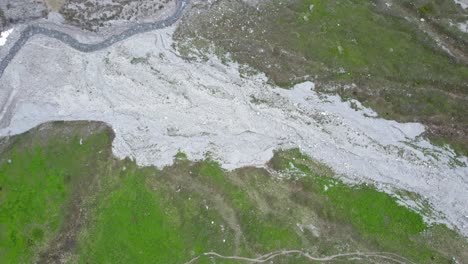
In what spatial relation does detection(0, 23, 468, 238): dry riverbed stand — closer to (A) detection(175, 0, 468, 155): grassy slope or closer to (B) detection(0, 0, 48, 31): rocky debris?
(A) detection(175, 0, 468, 155): grassy slope

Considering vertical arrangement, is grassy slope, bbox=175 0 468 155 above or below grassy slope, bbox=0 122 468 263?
above

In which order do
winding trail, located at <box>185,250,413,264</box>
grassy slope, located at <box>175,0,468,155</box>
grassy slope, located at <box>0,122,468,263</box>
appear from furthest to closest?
1. grassy slope, located at <box>175,0,468,155</box>
2. grassy slope, located at <box>0,122,468,263</box>
3. winding trail, located at <box>185,250,413,264</box>

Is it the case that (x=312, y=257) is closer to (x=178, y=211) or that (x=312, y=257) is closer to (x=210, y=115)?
(x=178, y=211)

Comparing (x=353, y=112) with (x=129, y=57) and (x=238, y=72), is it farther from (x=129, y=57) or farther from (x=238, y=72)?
(x=129, y=57)

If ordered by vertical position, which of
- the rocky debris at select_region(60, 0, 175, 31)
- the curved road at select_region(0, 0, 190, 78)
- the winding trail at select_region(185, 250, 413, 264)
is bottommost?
the winding trail at select_region(185, 250, 413, 264)

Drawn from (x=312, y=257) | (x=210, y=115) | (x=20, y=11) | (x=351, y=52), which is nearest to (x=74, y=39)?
(x=20, y=11)

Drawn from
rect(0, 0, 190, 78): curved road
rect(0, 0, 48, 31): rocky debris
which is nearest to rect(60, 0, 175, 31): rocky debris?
rect(0, 0, 190, 78): curved road

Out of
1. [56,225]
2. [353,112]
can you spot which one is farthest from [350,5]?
[56,225]

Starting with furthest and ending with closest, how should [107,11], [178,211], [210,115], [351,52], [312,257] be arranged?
1. [107,11]
2. [351,52]
3. [210,115]
4. [178,211]
5. [312,257]
